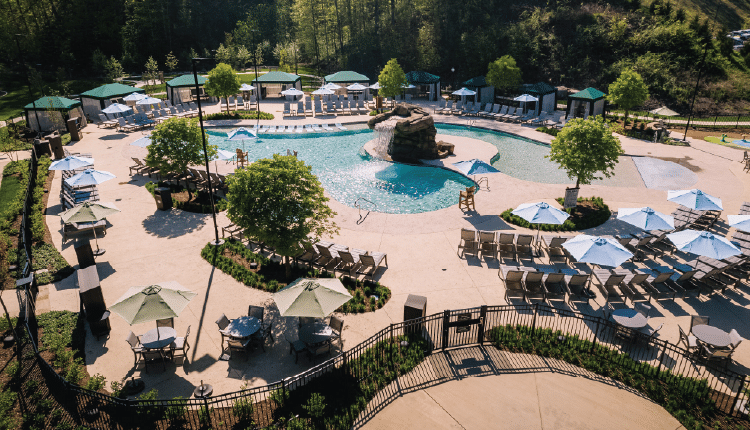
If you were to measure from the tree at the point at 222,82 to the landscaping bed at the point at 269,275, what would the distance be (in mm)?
25523

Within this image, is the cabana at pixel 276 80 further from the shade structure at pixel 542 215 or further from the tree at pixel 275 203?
the shade structure at pixel 542 215

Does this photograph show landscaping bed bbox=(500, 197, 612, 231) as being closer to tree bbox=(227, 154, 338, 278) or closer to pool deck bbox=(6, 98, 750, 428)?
pool deck bbox=(6, 98, 750, 428)

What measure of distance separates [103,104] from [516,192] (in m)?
34.8

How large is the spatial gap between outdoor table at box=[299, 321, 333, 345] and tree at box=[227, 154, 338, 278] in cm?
299

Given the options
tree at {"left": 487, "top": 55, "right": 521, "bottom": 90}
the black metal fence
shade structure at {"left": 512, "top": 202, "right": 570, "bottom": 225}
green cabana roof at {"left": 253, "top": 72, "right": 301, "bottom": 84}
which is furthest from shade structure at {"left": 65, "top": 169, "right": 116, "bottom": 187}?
tree at {"left": 487, "top": 55, "right": 521, "bottom": 90}

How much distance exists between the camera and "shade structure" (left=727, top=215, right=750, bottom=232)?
→ 1497cm

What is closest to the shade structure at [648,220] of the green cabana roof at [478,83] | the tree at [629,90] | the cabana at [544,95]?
the tree at [629,90]

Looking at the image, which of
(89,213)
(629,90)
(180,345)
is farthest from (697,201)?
(89,213)

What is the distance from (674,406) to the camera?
9641 mm

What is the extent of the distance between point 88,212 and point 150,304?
7563mm

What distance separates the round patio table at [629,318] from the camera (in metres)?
11.8

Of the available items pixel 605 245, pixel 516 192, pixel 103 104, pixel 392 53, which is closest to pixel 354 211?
pixel 516 192

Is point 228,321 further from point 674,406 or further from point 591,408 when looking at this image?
point 674,406

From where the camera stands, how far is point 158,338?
10.9 meters
